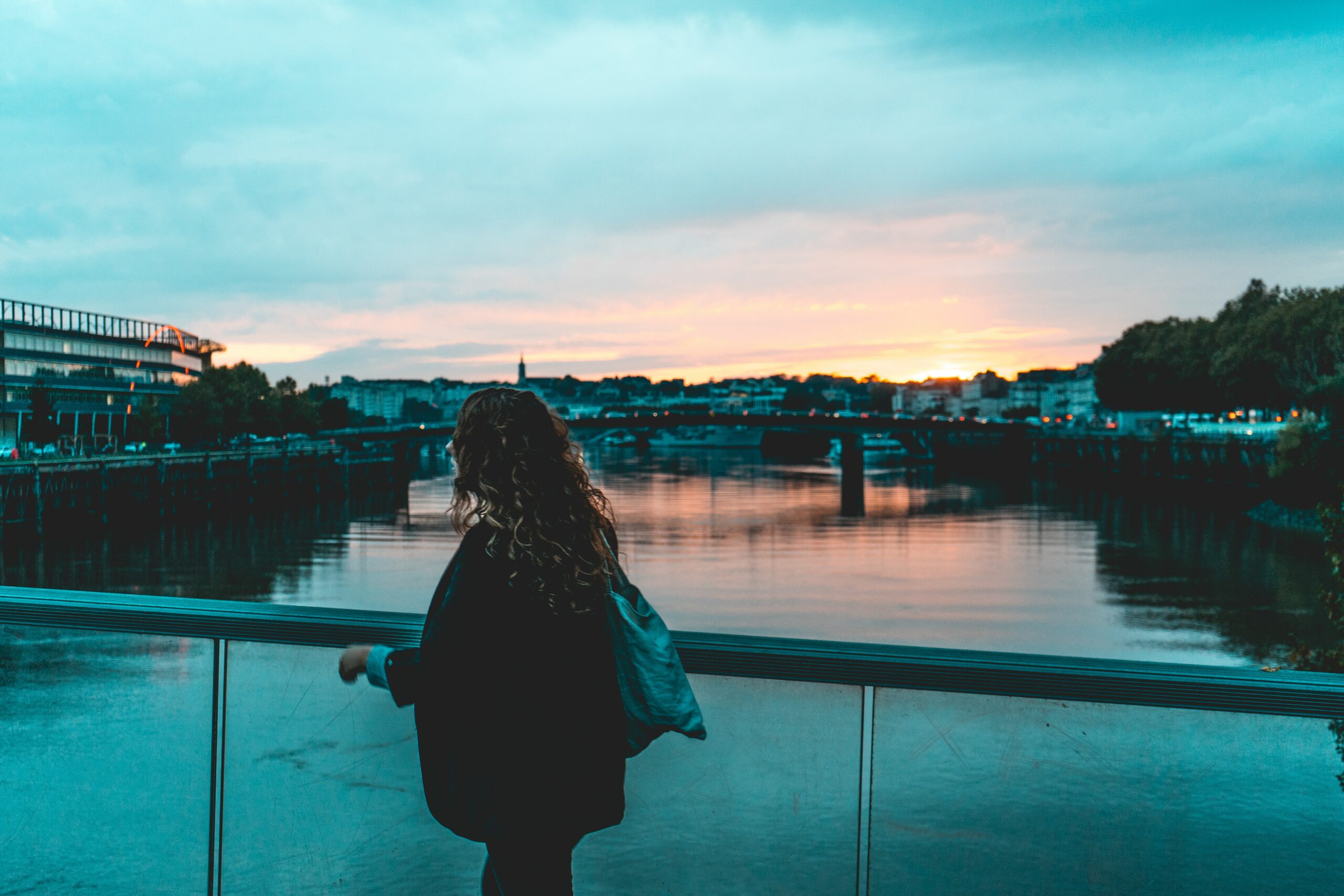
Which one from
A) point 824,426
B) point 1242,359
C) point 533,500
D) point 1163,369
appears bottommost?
point 533,500

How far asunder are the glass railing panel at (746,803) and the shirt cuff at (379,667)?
0.65 m

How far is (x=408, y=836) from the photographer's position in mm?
2434

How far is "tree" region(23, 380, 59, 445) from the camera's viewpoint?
238 feet

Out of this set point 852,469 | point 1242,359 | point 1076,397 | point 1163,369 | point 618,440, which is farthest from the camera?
point 1076,397

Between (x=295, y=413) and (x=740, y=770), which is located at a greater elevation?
(x=295, y=413)

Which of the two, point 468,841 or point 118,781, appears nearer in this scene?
point 468,841

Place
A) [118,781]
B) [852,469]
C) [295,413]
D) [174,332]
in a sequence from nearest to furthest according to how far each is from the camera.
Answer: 1. [118,781]
2. [852,469]
3. [295,413]
4. [174,332]

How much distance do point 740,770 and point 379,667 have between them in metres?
0.80

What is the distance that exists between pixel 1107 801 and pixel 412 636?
142cm

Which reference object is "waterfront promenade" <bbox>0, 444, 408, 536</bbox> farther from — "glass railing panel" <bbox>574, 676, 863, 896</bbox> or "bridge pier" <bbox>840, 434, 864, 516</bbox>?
"glass railing panel" <bbox>574, 676, 863, 896</bbox>

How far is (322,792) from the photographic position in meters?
2.49

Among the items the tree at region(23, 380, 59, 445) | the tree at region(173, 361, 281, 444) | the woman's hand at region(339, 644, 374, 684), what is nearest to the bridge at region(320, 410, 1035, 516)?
the tree at region(173, 361, 281, 444)

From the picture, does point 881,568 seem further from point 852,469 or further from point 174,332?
point 174,332

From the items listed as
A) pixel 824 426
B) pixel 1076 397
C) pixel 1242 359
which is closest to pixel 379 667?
pixel 1242 359
